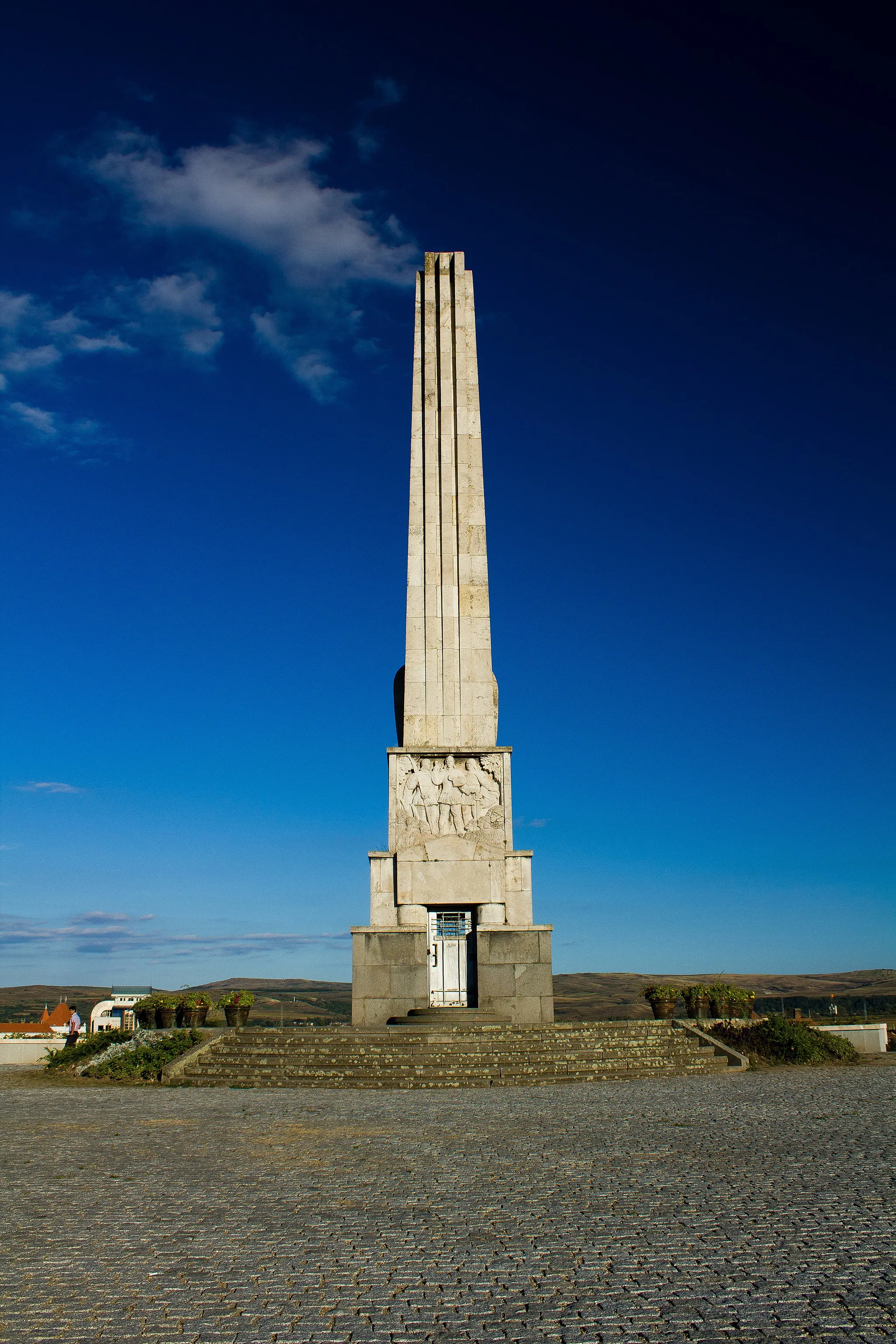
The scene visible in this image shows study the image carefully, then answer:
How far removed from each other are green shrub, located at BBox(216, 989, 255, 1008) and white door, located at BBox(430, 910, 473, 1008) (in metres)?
3.80

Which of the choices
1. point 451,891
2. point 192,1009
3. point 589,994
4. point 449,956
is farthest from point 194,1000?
point 589,994

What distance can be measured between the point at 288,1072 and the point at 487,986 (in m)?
5.97

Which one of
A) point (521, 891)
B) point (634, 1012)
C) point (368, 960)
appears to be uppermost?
point (521, 891)

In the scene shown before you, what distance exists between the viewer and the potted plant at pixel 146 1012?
19938mm

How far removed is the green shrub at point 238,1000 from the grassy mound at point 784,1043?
9.24 meters

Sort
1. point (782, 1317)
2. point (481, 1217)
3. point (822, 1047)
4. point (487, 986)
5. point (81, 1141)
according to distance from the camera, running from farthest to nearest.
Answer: point (487, 986) → point (822, 1047) → point (81, 1141) → point (481, 1217) → point (782, 1317)

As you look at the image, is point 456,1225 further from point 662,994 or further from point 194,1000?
point 194,1000

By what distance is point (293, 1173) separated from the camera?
28.5 feet

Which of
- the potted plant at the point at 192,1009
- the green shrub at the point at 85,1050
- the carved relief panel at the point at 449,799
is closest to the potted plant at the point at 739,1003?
the carved relief panel at the point at 449,799

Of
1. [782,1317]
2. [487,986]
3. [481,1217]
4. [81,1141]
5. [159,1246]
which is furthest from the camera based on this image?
[487,986]

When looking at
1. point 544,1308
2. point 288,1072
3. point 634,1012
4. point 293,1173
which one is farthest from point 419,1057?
point 634,1012

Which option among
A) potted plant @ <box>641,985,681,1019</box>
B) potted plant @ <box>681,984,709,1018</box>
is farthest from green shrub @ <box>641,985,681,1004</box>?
potted plant @ <box>681,984,709,1018</box>

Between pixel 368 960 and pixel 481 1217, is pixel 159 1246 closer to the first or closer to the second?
pixel 481 1217

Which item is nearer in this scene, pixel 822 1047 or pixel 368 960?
pixel 822 1047
